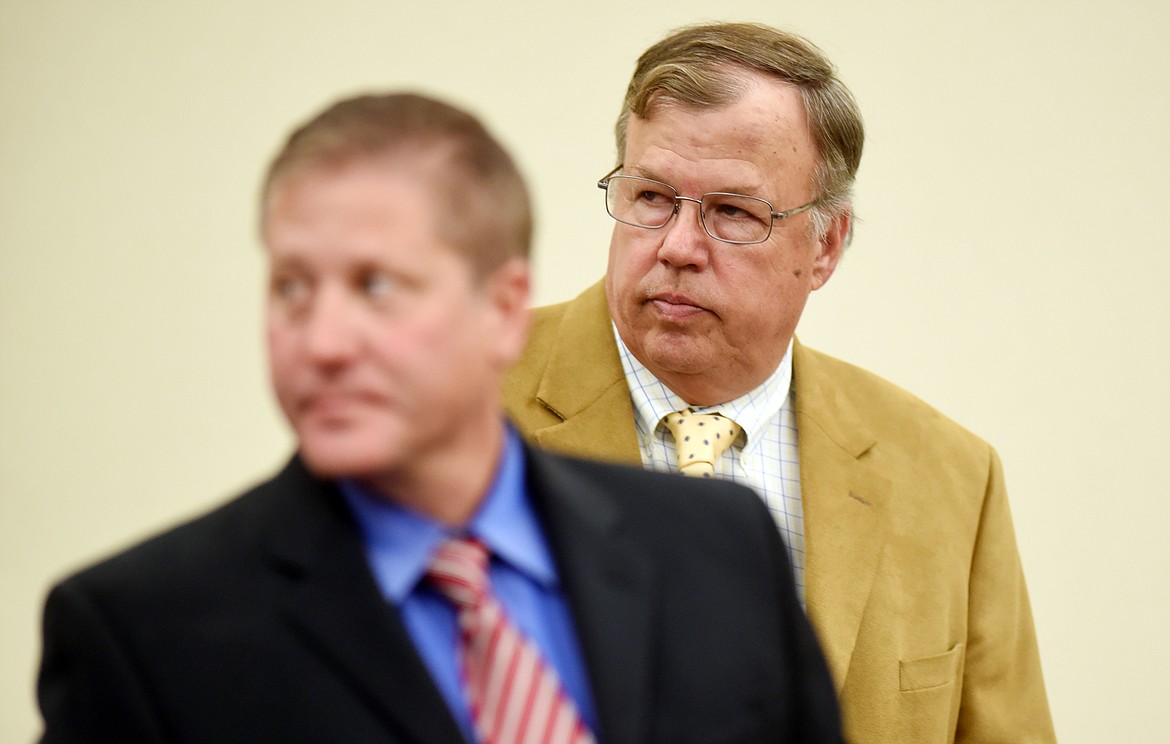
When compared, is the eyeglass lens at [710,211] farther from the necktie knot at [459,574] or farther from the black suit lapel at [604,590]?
the necktie knot at [459,574]

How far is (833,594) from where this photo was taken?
1971 millimetres

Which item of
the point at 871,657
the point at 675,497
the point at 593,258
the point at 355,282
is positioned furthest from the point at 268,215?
the point at 593,258

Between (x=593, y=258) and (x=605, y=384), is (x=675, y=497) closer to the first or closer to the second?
(x=605, y=384)

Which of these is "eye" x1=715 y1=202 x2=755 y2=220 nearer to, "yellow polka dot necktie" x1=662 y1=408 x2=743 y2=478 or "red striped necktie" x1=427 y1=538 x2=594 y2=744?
"yellow polka dot necktie" x1=662 y1=408 x2=743 y2=478

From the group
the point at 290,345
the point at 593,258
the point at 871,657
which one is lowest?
the point at 871,657

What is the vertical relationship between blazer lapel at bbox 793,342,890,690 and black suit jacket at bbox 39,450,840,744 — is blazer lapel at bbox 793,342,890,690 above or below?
below

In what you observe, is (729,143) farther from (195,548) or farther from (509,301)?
(195,548)

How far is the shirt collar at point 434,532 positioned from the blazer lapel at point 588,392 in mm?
848

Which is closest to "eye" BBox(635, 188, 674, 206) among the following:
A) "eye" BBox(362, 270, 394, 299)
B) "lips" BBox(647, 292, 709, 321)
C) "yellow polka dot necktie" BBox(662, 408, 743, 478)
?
"lips" BBox(647, 292, 709, 321)

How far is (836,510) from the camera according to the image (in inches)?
79.9

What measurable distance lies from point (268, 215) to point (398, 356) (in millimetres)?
147

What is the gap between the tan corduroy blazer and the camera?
199 cm

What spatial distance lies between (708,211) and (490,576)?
42.0 inches

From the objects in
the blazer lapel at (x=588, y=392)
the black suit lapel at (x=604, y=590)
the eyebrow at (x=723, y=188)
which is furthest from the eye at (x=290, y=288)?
the eyebrow at (x=723, y=188)
